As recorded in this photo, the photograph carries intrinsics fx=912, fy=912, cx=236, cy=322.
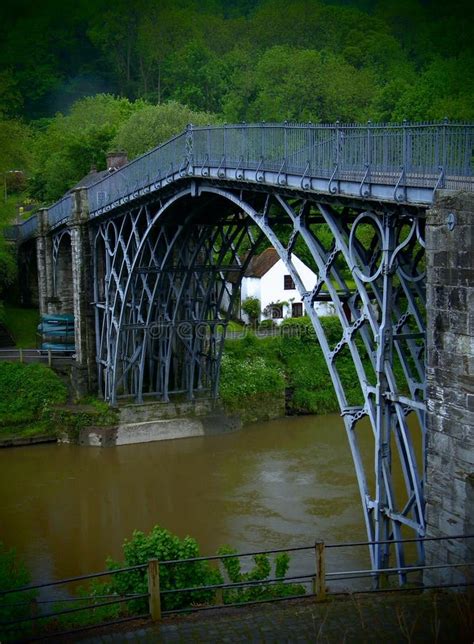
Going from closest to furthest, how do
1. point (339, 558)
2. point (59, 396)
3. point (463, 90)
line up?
1. point (339, 558)
2. point (59, 396)
3. point (463, 90)

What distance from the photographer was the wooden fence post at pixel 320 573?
454 inches

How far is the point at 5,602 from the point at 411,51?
7464 cm

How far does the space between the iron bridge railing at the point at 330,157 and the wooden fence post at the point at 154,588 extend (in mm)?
6577

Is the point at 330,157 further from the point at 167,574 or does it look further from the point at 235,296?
the point at 235,296

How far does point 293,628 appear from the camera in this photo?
36.8 ft

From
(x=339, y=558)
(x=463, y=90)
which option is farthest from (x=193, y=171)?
(x=463, y=90)

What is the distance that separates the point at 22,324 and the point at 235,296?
1571 centimetres

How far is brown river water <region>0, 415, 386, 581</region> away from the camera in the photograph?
22359mm

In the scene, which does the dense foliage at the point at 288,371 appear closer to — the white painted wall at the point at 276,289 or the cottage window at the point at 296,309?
the white painted wall at the point at 276,289

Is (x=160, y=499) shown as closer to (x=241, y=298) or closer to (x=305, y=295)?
(x=305, y=295)

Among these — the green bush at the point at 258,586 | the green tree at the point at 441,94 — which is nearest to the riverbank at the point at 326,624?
the green bush at the point at 258,586

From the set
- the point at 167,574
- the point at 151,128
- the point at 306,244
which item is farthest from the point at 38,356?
the point at 167,574

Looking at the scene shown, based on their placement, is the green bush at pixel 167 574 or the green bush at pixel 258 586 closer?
the green bush at pixel 167 574

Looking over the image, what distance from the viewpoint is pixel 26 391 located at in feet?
110
